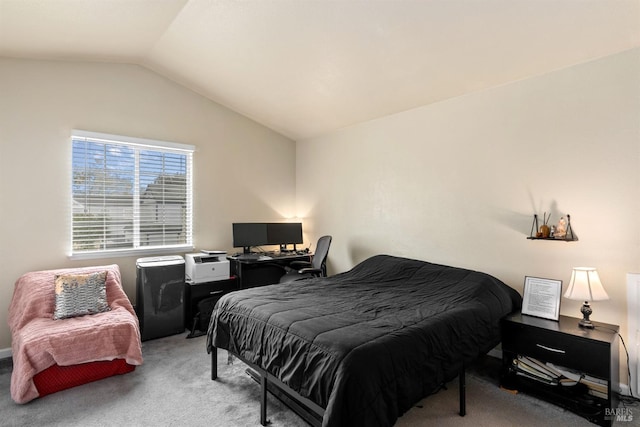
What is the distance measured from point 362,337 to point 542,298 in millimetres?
1776

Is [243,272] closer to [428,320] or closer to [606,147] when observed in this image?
[428,320]

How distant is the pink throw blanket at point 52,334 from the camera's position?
2482 mm

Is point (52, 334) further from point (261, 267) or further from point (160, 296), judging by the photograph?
point (261, 267)

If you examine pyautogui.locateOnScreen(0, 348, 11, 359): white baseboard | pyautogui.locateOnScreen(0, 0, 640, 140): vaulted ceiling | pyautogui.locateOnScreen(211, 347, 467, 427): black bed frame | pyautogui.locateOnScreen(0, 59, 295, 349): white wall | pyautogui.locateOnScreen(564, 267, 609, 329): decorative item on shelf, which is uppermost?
pyautogui.locateOnScreen(0, 0, 640, 140): vaulted ceiling

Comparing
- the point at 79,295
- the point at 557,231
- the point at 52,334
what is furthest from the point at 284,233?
the point at 557,231

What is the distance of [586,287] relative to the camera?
95.7 inches

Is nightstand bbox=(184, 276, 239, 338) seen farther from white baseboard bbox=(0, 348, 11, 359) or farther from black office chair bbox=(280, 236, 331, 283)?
white baseboard bbox=(0, 348, 11, 359)

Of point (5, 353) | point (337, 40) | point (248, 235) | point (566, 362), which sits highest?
point (337, 40)

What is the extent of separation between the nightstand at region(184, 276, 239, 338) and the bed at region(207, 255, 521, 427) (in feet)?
3.98

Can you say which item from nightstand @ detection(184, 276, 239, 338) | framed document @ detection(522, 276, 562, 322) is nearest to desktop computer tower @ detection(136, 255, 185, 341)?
nightstand @ detection(184, 276, 239, 338)

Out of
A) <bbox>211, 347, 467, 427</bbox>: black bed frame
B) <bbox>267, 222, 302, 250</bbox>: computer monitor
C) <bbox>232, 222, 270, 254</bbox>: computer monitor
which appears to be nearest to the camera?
<bbox>211, 347, 467, 427</bbox>: black bed frame

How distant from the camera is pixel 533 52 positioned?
106 inches

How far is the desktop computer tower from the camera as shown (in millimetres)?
3643

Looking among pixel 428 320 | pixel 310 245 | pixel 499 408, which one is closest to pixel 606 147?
pixel 428 320
